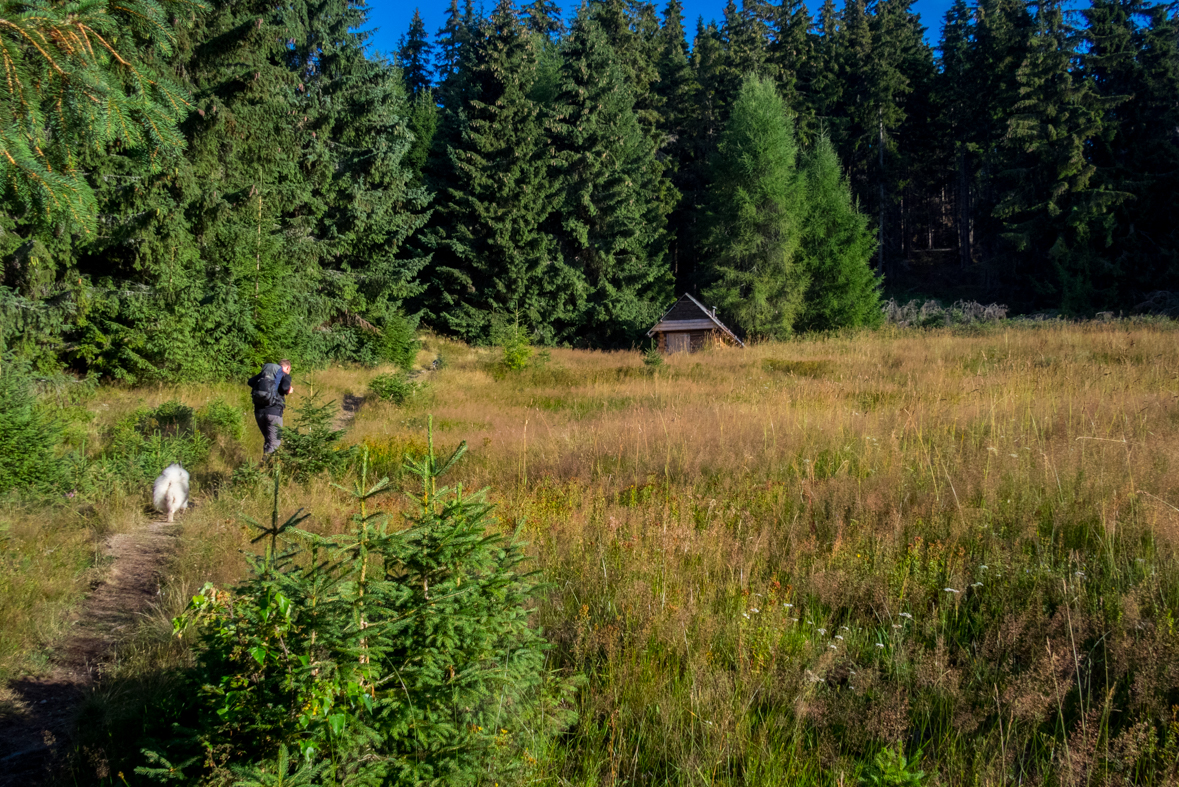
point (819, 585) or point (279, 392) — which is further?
point (279, 392)

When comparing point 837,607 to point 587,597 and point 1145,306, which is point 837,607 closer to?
point 587,597

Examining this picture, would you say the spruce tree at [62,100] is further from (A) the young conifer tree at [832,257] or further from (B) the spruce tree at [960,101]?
(B) the spruce tree at [960,101]

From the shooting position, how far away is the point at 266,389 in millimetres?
8742

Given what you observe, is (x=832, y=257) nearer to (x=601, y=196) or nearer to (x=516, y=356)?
(x=601, y=196)

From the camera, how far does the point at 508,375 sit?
2086 cm

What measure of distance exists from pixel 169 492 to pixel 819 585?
6.24m

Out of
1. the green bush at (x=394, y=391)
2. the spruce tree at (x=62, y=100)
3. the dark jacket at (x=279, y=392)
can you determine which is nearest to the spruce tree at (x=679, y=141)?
the green bush at (x=394, y=391)

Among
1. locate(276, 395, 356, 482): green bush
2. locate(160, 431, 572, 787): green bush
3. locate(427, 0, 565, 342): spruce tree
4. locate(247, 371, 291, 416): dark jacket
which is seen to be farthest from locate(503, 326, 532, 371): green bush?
locate(160, 431, 572, 787): green bush

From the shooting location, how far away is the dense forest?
45.3 ft

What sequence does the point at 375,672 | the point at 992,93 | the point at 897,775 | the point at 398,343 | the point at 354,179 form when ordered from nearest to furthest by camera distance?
the point at 897,775, the point at 375,672, the point at 398,343, the point at 354,179, the point at 992,93

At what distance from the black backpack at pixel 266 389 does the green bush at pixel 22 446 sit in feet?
7.53

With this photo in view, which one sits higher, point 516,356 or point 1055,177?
point 1055,177

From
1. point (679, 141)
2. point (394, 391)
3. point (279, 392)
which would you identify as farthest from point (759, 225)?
point (279, 392)

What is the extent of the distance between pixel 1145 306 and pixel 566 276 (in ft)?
89.8
